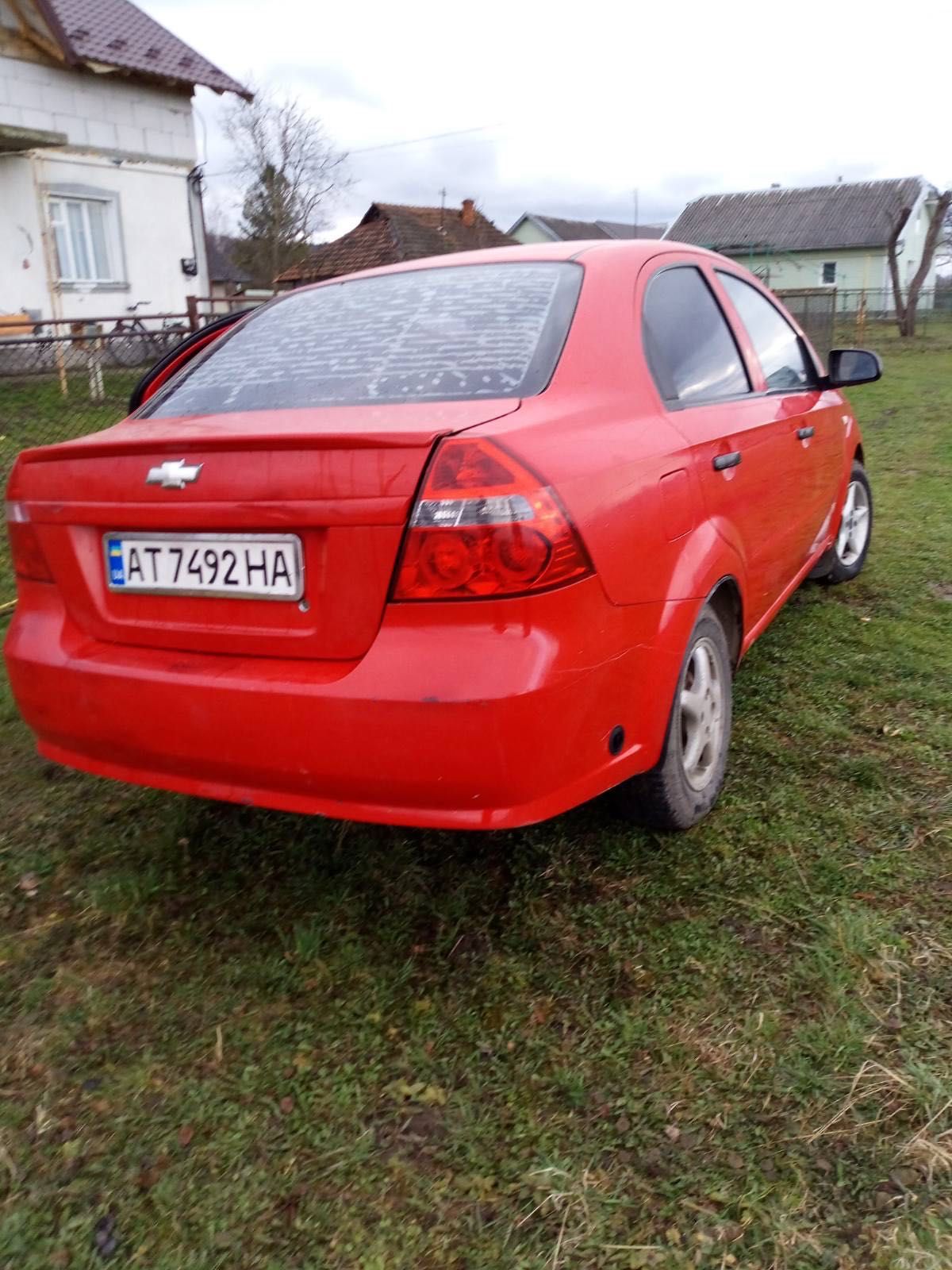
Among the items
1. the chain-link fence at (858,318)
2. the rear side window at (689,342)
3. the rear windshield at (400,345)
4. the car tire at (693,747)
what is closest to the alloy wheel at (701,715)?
the car tire at (693,747)

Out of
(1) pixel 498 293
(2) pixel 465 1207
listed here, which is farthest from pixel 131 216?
(2) pixel 465 1207

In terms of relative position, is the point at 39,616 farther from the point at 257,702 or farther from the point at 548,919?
the point at 548,919

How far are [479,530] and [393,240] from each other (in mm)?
31421

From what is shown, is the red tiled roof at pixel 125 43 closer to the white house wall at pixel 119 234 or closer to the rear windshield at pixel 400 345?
the white house wall at pixel 119 234

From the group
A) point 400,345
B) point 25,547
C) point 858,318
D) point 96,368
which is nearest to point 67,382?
point 96,368

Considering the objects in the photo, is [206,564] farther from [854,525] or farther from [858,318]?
[858,318]

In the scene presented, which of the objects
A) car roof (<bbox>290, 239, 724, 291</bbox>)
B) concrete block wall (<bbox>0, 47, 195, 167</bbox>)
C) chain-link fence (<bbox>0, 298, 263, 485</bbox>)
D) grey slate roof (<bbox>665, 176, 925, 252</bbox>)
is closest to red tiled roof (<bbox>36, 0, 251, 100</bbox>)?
concrete block wall (<bbox>0, 47, 195, 167</bbox>)

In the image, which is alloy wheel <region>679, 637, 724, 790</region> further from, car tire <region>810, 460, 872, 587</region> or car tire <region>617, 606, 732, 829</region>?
car tire <region>810, 460, 872, 587</region>

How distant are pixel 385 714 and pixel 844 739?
187cm

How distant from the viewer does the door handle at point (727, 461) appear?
8.88ft

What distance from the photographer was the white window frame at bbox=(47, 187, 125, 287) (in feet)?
49.5

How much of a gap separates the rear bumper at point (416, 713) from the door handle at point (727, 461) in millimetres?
547

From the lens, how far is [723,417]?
9.44 ft

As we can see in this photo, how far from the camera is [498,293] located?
260 cm
